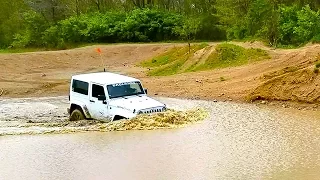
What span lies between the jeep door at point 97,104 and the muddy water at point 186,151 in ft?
4.79

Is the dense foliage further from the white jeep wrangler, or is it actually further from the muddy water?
the muddy water

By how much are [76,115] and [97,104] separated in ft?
4.60

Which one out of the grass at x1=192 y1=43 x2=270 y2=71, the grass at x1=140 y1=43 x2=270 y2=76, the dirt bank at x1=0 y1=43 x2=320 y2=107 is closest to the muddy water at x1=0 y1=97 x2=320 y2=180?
the dirt bank at x1=0 y1=43 x2=320 y2=107

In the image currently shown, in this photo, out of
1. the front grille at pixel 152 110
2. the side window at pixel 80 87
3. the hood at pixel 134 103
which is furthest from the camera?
the side window at pixel 80 87

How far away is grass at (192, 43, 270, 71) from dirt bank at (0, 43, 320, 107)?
32.2 inches

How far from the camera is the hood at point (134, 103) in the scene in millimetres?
17859

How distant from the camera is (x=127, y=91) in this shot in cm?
1891

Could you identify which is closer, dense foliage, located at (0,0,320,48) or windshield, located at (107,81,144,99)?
windshield, located at (107,81,144,99)

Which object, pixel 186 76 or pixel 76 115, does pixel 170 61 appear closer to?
pixel 186 76

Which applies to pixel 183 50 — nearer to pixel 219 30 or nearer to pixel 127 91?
pixel 219 30

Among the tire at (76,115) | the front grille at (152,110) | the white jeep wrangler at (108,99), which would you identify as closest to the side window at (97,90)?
the white jeep wrangler at (108,99)

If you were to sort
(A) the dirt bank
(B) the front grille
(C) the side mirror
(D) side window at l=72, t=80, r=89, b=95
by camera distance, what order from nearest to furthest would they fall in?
(B) the front grille → (C) the side mirror → (D) side window at l=72, t=80, r=89, b=95 → (A) the dirt bank

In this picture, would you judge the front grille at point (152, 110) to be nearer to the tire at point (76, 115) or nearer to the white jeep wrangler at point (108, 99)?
the white jeep wrangler at point (108, 99)

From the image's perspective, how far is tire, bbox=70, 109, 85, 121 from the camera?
64.9ft
